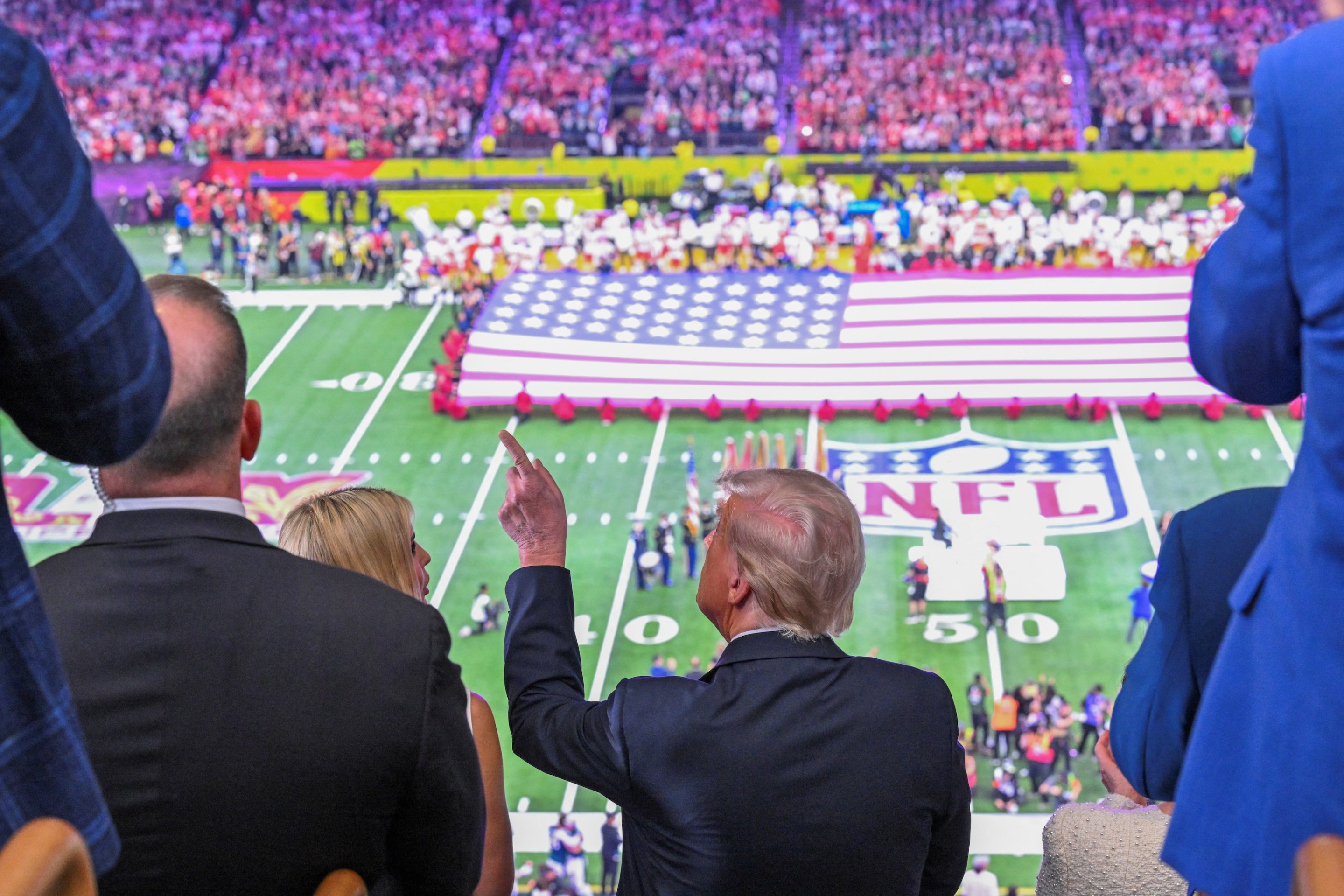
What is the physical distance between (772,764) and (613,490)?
18196mm

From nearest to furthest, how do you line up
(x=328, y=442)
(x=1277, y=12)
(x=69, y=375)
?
(x=69, y=375) → (x=328, y=442) → (x=1277, y=12)

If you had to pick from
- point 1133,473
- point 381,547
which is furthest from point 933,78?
point 381,547

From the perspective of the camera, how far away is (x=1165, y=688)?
1.98m

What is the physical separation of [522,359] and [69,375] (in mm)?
22590

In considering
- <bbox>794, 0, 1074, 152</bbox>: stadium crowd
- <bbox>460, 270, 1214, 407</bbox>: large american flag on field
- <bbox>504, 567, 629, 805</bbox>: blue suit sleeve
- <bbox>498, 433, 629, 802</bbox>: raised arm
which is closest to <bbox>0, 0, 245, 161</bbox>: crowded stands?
<bbox>460, 270, 1214, 407</bbox>: large american flag on field

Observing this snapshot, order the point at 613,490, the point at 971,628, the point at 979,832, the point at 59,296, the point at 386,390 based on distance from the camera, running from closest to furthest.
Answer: the point at 59,296, the point at 979,832, the point at 971,628, the point at 613,490, the point at 386,390

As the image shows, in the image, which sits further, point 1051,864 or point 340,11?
point 340,11

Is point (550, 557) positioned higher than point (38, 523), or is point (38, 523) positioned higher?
point (550, 557)

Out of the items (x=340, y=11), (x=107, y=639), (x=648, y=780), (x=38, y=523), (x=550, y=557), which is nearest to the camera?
(x=107, y=639)

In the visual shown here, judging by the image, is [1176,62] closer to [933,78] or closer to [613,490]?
[933,78]

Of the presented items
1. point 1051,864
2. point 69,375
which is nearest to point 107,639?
point 69,375

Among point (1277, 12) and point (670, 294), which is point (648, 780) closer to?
point (670, 294)

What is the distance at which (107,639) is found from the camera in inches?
81.2

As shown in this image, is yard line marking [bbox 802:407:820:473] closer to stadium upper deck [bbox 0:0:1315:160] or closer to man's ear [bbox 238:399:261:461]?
stadium upper deck [bbox 0:0:1315:160]
